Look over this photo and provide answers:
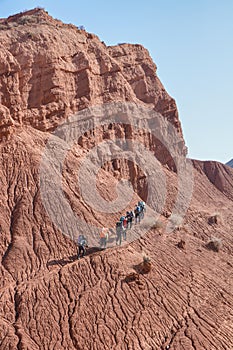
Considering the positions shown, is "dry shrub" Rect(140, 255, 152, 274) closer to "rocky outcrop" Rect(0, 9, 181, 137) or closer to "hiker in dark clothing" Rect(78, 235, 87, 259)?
"hiker in dark clothing" Rect(78, 235, 87, 259)

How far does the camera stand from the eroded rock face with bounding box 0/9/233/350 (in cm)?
1745

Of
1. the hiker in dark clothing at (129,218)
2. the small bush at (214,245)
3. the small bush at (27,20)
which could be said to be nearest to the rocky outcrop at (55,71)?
the small bush at (27,20)

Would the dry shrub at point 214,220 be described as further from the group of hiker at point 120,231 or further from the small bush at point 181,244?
the group of hiker at point 120,231

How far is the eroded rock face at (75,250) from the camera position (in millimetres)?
17453

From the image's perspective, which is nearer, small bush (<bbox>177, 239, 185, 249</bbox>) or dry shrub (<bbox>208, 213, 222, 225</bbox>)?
small bush (<bbox>177, 239, 185, 249</bbox>)

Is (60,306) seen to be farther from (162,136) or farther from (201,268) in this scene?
(162,136)

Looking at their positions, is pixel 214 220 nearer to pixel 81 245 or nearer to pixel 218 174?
pixel 81 245

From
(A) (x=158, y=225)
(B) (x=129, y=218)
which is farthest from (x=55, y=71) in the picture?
(A) (x=158, y=225)

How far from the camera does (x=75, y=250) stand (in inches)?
855

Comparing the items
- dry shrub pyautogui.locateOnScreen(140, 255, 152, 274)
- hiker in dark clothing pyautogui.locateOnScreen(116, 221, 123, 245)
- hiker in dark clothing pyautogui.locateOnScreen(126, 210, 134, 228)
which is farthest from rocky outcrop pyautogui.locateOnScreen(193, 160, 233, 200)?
dry shrub pyautogui.locateOnScreen(140, 255, 152, 274)

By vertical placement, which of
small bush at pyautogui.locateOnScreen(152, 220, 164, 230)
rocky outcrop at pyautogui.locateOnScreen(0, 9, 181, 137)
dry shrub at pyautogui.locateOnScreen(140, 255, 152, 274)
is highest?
rocky outcrop at pyautogui.locateOnScreen(0, 9, 181, 137)

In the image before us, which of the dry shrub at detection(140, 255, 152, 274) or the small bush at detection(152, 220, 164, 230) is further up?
the small bush at detection(152, 220, 164, 230)

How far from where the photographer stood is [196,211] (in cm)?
3684

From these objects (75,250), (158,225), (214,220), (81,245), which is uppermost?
(214,220)
